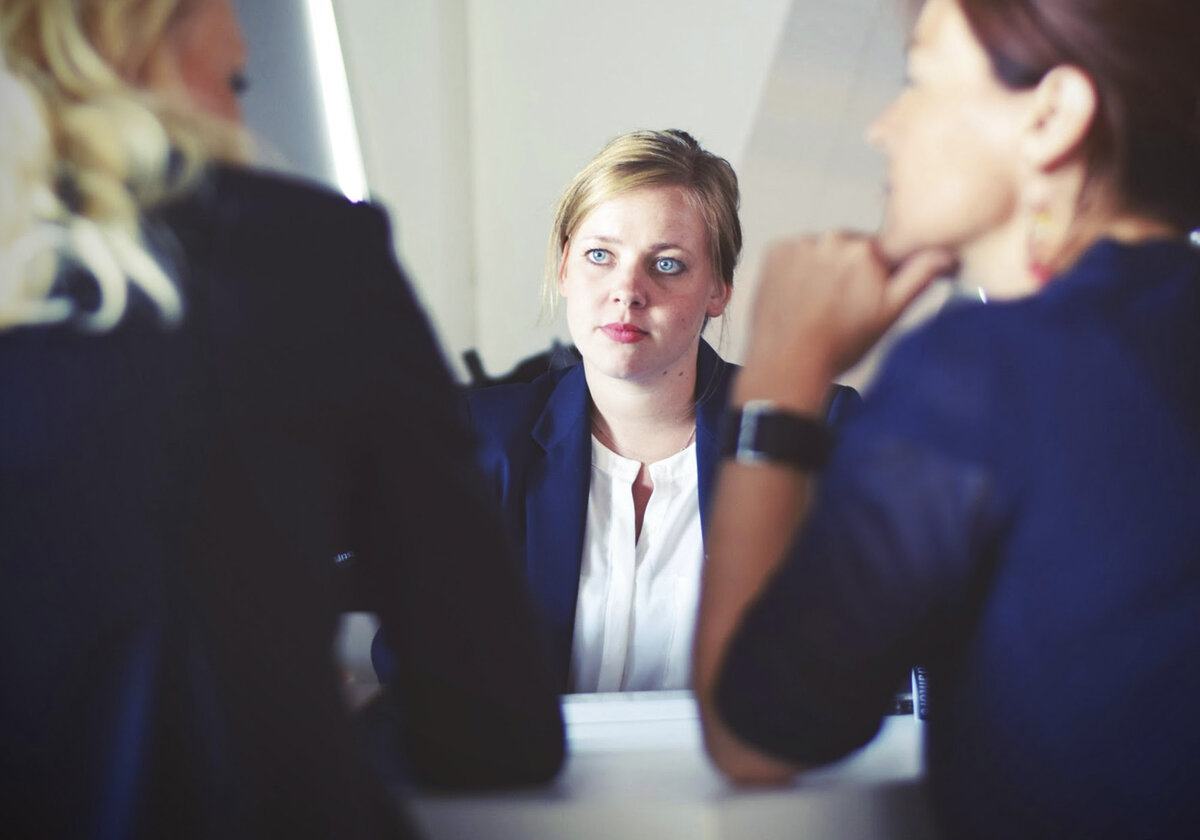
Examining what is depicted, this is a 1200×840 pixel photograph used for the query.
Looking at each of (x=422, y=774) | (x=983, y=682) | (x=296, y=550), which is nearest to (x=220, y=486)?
(x=296, y=550)

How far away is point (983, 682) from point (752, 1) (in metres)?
0.68

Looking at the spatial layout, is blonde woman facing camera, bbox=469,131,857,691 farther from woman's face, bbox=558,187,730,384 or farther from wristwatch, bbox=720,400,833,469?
wristwatch, bbox=720,400,833,469

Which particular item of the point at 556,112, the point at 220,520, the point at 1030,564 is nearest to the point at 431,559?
the point at 220,520

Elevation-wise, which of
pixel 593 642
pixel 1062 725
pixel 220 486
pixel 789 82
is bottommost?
pixel 593 642

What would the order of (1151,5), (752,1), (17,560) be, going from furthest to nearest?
(752,1) → (1151,5) → (17,560)

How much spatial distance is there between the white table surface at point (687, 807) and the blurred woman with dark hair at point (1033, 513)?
0.03 metres

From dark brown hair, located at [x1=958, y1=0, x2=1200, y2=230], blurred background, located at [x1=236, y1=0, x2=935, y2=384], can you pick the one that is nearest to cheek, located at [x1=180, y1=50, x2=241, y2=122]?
blurred background, located at [x1=236, y1=0, x2=935, y2=384]

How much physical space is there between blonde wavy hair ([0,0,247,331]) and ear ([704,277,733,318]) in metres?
0.55

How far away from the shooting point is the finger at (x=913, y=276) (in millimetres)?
608

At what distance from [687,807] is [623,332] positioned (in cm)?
50

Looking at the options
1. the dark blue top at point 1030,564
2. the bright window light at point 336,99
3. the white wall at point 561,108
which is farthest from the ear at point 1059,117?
the bright window light at point 336,99

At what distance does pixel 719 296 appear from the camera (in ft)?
3.06

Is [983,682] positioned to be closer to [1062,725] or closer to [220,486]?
[1062,725]

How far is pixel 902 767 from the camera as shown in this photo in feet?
2.03
